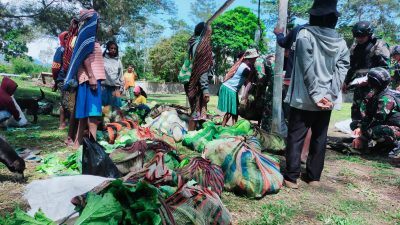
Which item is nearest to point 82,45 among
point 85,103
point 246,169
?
point 85,103

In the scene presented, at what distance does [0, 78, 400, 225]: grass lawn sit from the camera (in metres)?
2.76

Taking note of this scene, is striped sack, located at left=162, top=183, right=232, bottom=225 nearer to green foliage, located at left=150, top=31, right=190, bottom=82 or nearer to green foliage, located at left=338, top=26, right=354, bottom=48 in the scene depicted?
green foliage, located at left=150, top=31, right=190, bottom=82

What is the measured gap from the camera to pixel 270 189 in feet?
10.5

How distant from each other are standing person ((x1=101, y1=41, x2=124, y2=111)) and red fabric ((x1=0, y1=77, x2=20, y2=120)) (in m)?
1.54

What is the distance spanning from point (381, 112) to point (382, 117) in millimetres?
85

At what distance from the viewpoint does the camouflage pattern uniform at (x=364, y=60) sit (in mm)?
5340

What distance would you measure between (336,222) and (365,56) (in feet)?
12.2

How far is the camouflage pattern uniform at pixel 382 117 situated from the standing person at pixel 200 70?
8.07 ft

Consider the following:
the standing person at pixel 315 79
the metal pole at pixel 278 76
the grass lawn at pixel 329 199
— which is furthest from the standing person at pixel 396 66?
the standing person at pixel 315 79

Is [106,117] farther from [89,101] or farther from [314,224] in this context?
[314,224]

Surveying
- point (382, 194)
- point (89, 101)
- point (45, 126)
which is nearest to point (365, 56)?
point (382, 194)

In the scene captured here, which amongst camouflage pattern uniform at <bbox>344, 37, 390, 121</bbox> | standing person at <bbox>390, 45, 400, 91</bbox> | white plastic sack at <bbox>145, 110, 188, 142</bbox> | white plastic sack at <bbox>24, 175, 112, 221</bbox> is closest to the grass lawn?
white plastic sack at <bbox>24, 175, 112, 221</bbox>

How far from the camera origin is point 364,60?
5609 millimetres

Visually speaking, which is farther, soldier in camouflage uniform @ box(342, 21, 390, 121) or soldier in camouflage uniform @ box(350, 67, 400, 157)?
soldier in camouflage uniform @ box(342, 21, 390, 121)
